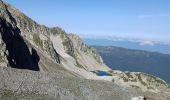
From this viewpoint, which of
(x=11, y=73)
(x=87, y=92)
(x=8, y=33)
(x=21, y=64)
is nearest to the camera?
(x=11, y=73)

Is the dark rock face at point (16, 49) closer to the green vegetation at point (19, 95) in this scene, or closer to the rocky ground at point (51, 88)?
the rocky ground at point (51, 88)

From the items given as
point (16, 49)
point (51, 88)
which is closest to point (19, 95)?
point (51, 88)

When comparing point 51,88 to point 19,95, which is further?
point 51,88

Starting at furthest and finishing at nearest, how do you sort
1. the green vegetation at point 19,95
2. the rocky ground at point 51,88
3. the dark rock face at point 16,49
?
1. the dark rock face at point 16,49
2. the rocky ground at point 51,88
3. the green vegetation at point 19,95

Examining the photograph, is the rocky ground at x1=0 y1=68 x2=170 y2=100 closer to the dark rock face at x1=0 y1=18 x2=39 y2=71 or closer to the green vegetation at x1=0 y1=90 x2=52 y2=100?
the green vegetation at x1=0 y1=90 x2=52 y2=100

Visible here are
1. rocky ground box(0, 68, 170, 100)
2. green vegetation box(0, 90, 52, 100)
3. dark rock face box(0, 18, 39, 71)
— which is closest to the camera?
green vegetation box(0, 90, 52, 100)

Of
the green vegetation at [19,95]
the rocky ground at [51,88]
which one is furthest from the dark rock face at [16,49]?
the green vegetation at [19,95]

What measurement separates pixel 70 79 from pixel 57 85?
147 inches

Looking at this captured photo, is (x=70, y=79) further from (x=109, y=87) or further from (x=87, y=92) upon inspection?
(x=109, y=87)

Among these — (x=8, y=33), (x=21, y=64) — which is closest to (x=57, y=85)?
(x=21, y=64)

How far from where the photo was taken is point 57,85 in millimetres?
50969

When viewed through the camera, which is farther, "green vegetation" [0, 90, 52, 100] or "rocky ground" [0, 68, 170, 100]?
"rocky ground" [0, 68, 170, 100]

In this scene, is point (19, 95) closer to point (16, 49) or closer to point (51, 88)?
point (51, 88)

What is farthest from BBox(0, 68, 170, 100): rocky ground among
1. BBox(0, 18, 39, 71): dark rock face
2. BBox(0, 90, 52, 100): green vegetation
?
Result: BBox(0, 18, 39, 71): dark rock face
